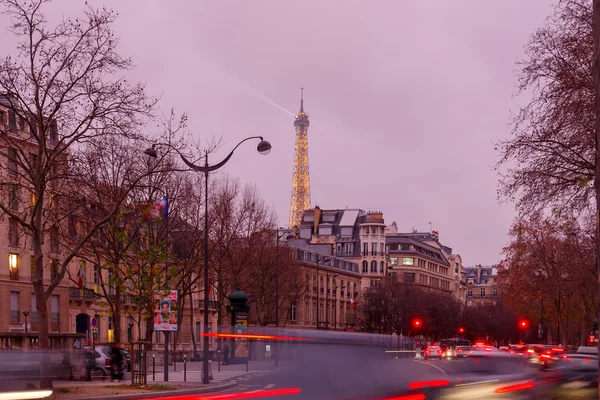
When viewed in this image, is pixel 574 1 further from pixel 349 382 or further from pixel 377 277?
pixel 377 277

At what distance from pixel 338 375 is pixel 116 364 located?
24.1m

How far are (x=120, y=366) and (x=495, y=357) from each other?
2167cm

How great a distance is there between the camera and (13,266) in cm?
6525

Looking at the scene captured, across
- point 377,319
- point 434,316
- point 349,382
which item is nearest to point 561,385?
point 349,382

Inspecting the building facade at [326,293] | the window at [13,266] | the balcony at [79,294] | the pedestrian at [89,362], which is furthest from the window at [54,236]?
the building facade at [326,293]

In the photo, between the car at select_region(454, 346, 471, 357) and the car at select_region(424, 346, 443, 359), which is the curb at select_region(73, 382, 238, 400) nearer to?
the car at select_region(454, 346, 471, 357)

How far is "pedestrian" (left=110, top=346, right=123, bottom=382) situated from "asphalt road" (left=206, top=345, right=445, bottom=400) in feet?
71.9

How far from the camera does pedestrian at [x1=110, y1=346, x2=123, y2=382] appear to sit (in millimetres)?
37656

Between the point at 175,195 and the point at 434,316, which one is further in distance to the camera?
the point at 434,316

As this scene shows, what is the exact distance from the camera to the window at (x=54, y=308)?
68688mm

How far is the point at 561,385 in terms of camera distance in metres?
25.0

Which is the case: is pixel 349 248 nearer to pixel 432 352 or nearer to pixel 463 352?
pixel 432 352

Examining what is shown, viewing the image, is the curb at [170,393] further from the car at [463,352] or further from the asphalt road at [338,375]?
the asphalt road at [338,375]

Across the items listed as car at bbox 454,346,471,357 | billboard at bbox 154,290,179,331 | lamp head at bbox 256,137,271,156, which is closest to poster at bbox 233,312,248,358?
car at bbox 454,346,471,357
